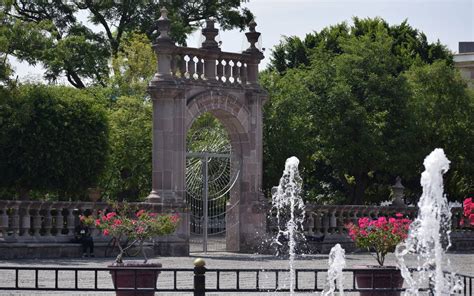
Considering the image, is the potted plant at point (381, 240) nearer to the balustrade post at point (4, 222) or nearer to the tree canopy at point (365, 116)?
the balustrade post at point (4, 222)

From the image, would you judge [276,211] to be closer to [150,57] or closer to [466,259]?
[466,259]

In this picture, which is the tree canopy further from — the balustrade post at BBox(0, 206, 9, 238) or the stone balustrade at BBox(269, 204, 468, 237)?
the balustrade post at BBox(0, 206, 9, 238)

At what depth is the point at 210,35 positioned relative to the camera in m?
32.9

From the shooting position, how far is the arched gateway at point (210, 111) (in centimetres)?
3144

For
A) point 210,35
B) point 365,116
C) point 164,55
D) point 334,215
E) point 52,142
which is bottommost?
point 334,215

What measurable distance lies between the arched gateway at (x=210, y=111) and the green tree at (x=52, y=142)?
18.6ft

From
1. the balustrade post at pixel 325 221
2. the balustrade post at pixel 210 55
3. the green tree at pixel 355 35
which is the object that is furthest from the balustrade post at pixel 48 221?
the green tree at pixel 355 35

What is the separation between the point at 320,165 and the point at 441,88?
5.88 meters

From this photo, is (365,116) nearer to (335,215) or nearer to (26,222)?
(335,215)

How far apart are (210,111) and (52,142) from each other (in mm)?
6683

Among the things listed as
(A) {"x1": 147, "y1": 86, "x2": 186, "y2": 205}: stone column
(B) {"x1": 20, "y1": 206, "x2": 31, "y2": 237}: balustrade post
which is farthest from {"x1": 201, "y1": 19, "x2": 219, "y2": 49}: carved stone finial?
(B) {"x1": 20, "y1": 206, "x2": 31, "y2": 237}: balustrade post

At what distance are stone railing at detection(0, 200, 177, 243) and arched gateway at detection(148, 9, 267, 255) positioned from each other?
1.08 metres

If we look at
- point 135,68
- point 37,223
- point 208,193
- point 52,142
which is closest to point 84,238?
point 37,223

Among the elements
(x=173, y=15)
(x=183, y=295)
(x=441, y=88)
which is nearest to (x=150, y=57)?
(x=173, y=15)
